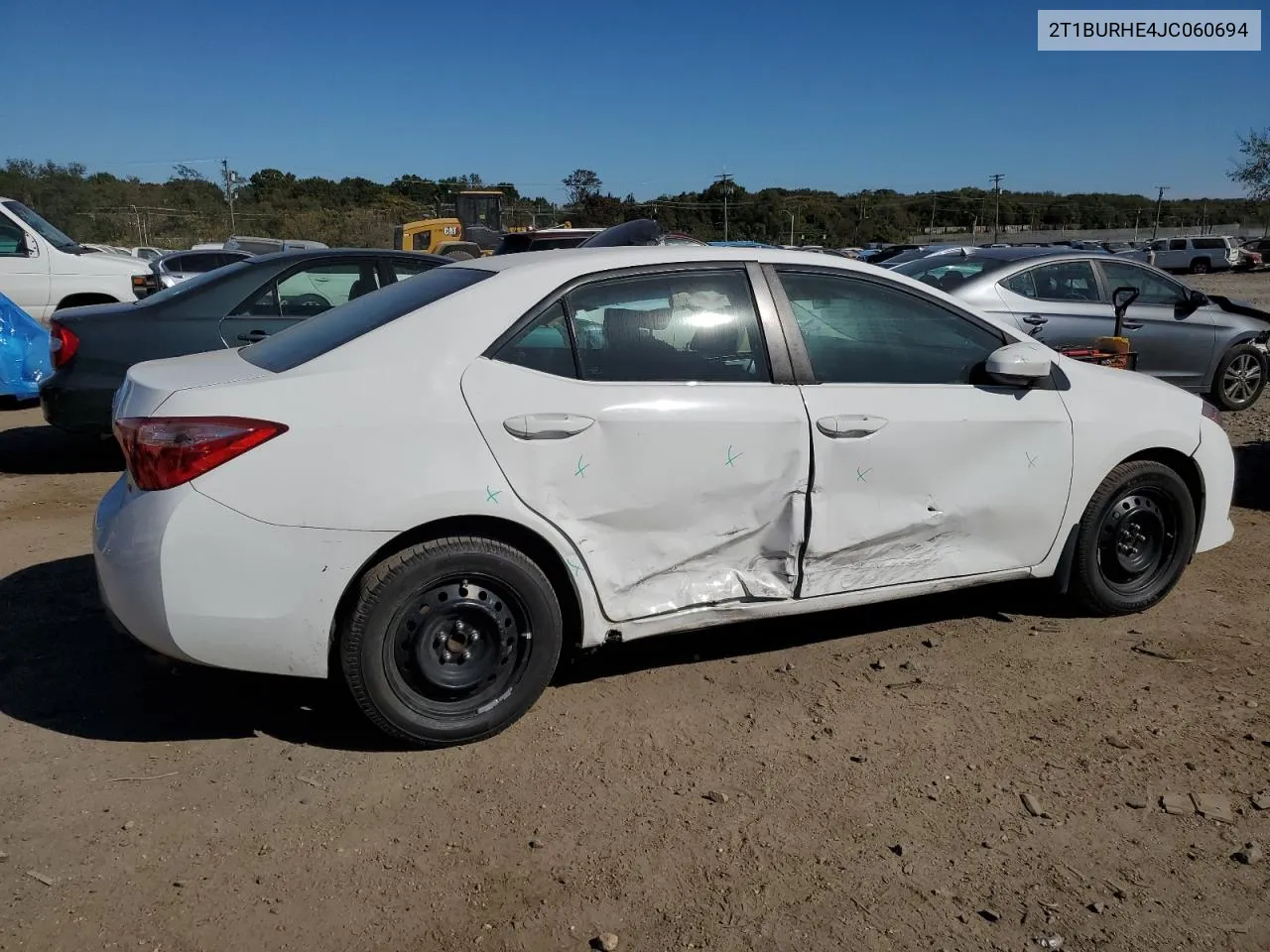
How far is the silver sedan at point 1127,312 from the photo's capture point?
849 cm

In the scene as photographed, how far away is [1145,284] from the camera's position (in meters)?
9.11

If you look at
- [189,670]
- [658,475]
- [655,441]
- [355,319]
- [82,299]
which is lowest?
[189,670]

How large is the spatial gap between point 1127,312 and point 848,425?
6414 millimetres

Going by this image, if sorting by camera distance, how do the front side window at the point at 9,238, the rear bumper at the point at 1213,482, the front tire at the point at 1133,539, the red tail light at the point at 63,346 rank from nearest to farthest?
the front tire at the point at 1133,539
the rear bumper at the point at 1213,482
the red tail light at the point at 63,346
the front side window at the point at 9,238

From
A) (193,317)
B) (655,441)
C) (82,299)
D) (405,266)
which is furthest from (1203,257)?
(655,441)

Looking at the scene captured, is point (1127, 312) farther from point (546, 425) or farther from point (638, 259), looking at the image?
point (546, 425)

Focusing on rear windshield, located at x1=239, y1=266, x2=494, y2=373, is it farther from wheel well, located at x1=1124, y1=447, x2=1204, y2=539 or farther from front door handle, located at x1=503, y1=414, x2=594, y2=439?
wheel well, located at x1=1124, y1=447, x2=1204, y2=539

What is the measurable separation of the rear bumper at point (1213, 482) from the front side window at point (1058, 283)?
13.9 ft

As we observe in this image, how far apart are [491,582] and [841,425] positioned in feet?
4.47

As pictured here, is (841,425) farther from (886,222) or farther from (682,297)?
(886,222)

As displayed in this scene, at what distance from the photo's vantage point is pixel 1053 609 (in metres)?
4.63

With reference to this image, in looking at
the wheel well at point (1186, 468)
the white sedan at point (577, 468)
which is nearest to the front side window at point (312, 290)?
the white sedan at point (577, 468)

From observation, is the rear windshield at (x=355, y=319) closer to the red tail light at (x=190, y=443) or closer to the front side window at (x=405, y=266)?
the red tail light at (x=190, y=443)

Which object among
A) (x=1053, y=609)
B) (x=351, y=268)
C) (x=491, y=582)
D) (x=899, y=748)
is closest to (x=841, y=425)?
(x=899, y=748)
